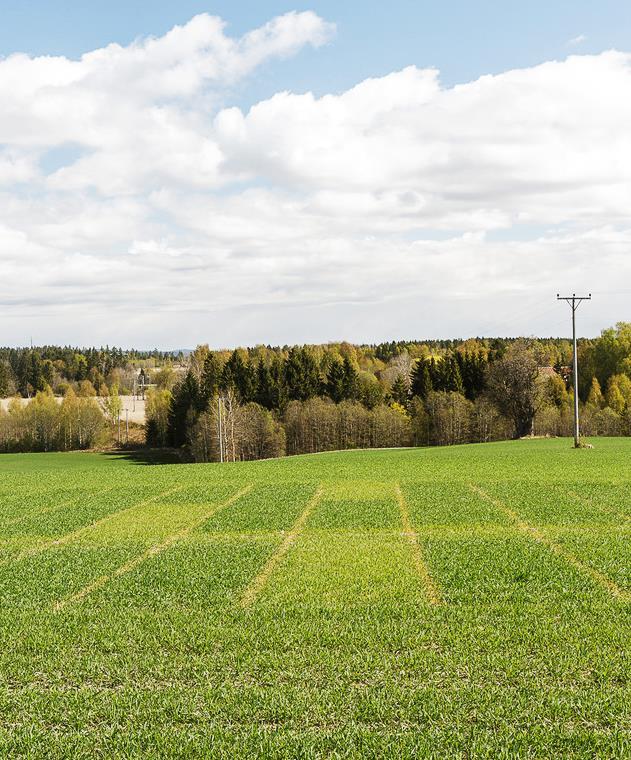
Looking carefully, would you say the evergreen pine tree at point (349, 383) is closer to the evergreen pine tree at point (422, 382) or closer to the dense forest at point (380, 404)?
the dense forest at point (380, 404)

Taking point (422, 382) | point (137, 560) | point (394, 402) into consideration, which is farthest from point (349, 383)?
point (137, 560)

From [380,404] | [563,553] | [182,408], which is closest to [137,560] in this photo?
[563,553]

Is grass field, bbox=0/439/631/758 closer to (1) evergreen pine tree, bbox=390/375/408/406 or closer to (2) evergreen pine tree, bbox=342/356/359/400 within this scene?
(2) evergreen pine tree, bbox=342/356/359/400

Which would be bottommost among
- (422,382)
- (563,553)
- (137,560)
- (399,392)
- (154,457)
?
(154,457)

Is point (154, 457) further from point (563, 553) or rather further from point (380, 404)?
point (563, 553)

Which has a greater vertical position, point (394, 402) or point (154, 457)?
point (394, 402)

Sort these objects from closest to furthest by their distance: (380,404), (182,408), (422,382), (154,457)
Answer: (154,457) → (422,382) → (380,404) → (182,408)

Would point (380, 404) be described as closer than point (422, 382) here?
No

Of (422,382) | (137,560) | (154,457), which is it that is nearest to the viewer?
(137,560)

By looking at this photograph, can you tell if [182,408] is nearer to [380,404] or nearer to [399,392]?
[380,404]

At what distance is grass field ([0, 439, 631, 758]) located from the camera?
24.3 feet

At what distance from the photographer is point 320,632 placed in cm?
1040

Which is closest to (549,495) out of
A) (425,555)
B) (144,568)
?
(425,555)

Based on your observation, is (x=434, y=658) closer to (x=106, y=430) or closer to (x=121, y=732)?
(x=121, y=732)
